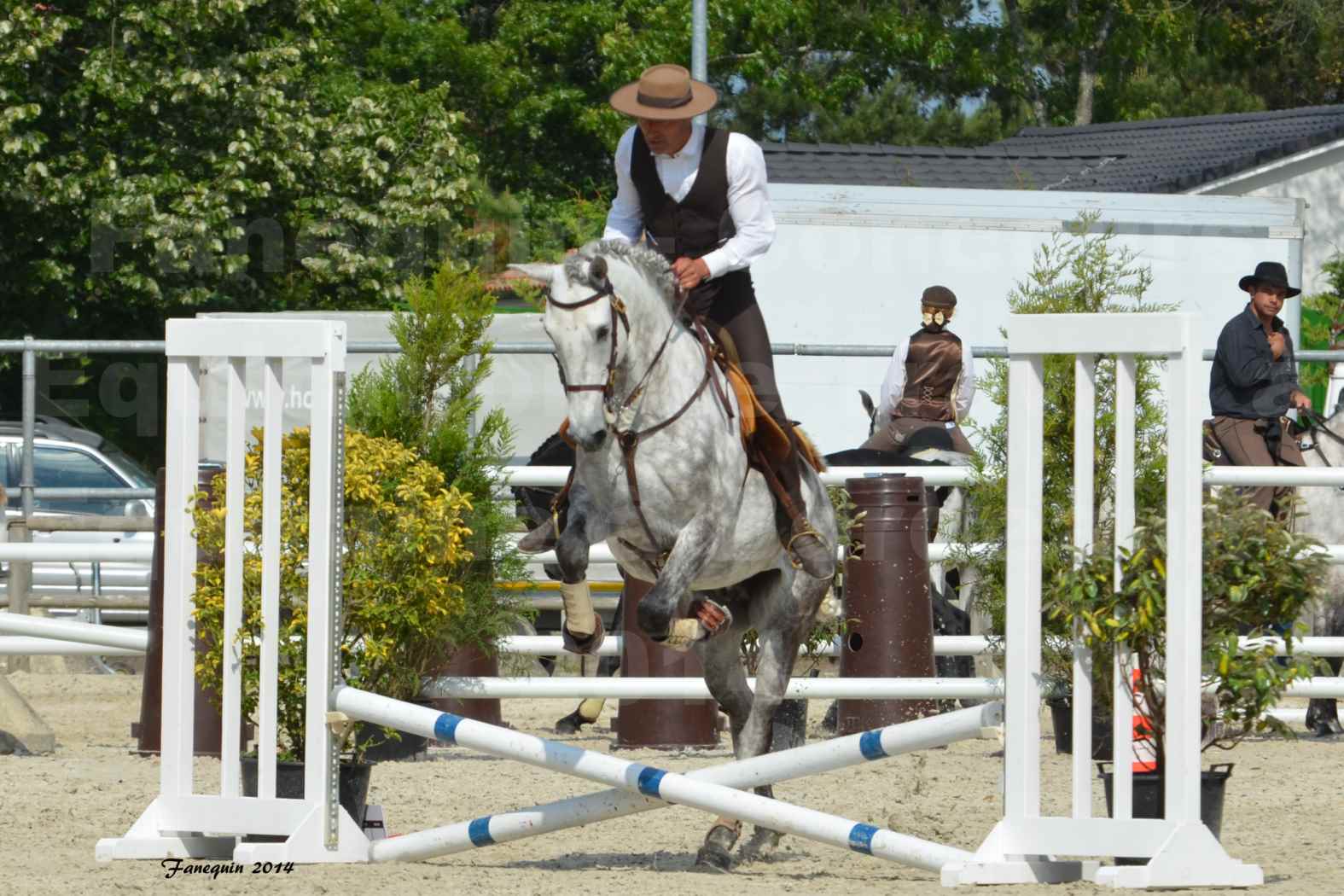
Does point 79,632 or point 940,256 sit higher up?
point 940,256

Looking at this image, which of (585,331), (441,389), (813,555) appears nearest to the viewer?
(585,331)

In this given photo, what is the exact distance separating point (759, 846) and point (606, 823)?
899 mm

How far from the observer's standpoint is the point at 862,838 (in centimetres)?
480

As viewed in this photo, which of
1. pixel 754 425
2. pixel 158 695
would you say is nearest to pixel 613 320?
pixel 754 425

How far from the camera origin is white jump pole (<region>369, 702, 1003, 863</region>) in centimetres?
488

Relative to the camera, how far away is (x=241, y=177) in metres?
18.3

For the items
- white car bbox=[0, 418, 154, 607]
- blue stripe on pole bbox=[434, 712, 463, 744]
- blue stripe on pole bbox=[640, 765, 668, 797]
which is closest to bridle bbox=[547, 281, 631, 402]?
blue stripe on pole bbox=[434, 712, 463, 744]

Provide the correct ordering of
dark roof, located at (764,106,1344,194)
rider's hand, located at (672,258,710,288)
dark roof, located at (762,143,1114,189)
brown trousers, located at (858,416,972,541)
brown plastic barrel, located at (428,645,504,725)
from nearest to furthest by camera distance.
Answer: rider's hand, located at (672,258,710,288) < brown plastic barrel, located at (428,645,504,725) < brown trousers, located at (858,416,972,541) < dark roof, located at (762,143,1114,189) < dark roof, located at (764,106,1344,194)

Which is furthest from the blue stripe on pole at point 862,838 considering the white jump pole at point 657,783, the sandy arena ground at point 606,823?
the sandy arena ground at point 606,823

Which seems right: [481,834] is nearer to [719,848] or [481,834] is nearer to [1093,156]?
[719,848]

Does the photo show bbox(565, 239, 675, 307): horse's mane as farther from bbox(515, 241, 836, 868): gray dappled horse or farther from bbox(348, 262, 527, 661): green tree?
bbox(348, 262, 527, 661): green tree

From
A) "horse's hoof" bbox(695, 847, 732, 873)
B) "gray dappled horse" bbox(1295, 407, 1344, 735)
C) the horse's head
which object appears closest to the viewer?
the horse's head

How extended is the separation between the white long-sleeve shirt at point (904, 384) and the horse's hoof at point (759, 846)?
435 centimetres

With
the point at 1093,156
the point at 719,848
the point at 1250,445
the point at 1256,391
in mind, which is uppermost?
the point at 1093,156
